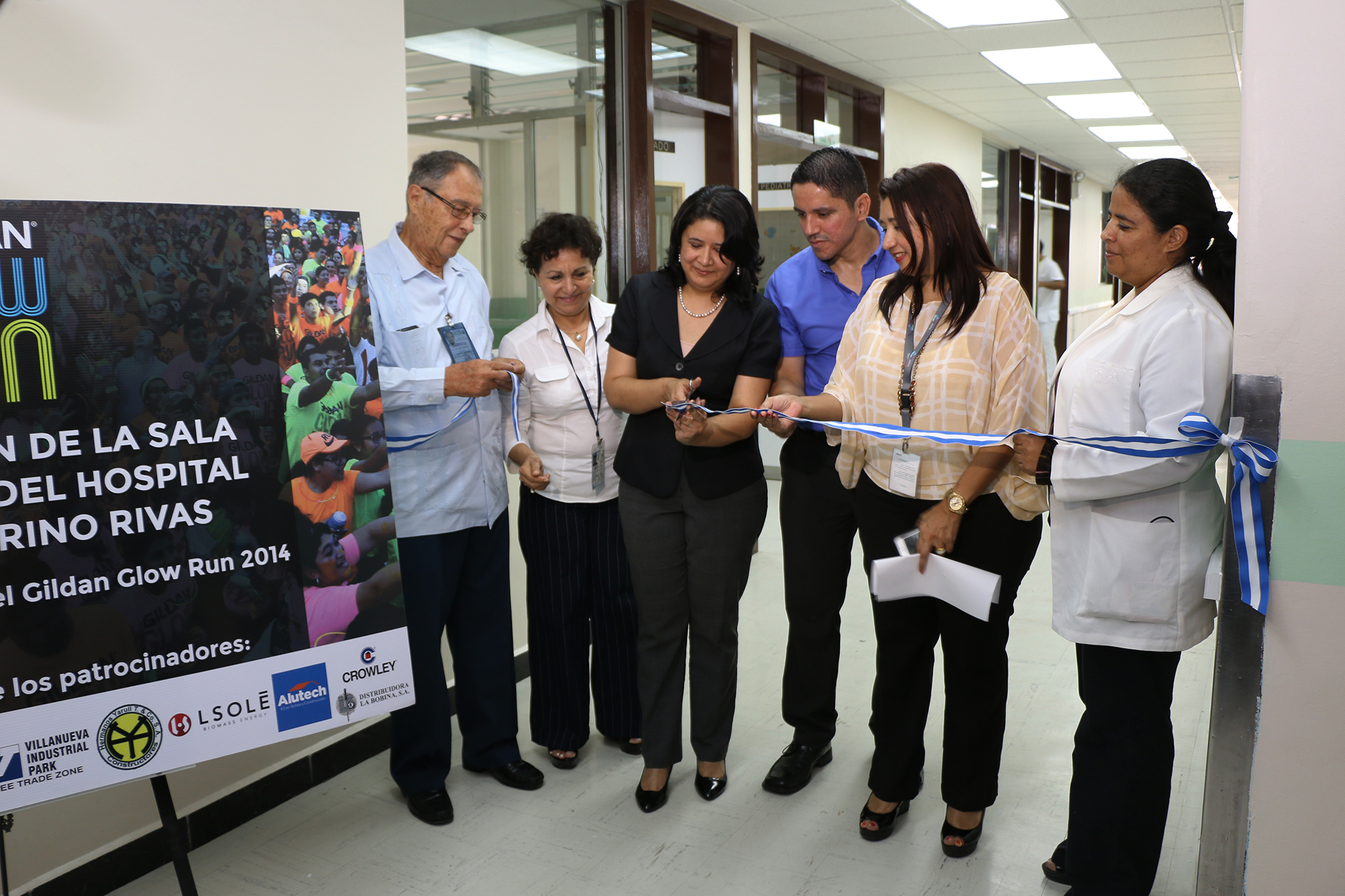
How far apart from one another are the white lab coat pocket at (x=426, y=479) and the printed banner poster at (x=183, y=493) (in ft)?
1.35

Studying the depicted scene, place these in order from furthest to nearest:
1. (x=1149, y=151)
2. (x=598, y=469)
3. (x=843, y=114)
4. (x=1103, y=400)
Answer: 1. (x=1149, y=151)
2. (x=843, y=114)
3. (x=598, y=469)
4. (x=1103, y=400)

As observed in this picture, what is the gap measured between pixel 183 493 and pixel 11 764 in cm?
52

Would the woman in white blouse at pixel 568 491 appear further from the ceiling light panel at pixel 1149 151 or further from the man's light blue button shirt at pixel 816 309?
the ceiling light panel at pixel 1149 151

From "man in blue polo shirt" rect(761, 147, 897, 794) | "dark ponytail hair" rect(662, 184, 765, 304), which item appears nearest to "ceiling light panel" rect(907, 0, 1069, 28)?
"man in blue polo shirt" rect(761, 147, 897, 794)

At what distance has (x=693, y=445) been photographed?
2.48 meters

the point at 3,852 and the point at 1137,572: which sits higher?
the point at 1137,572

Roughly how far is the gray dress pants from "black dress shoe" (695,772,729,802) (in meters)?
0.06

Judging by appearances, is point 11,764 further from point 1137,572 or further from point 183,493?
point 1137,572

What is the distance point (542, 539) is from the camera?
2824 mm

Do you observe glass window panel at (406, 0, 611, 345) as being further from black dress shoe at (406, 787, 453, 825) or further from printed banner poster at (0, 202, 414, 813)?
black dress shoe at (406, 787, 453, 825)

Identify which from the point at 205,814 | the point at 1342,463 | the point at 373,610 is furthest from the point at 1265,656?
the point at 205,814

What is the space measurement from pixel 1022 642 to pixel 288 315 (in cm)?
314

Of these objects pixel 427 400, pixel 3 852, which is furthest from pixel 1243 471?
pixel 3 852

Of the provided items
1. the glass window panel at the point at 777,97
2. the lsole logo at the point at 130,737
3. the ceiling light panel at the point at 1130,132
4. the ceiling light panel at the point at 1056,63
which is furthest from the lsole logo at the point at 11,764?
the ceiling light panel at the point at 1130,132
